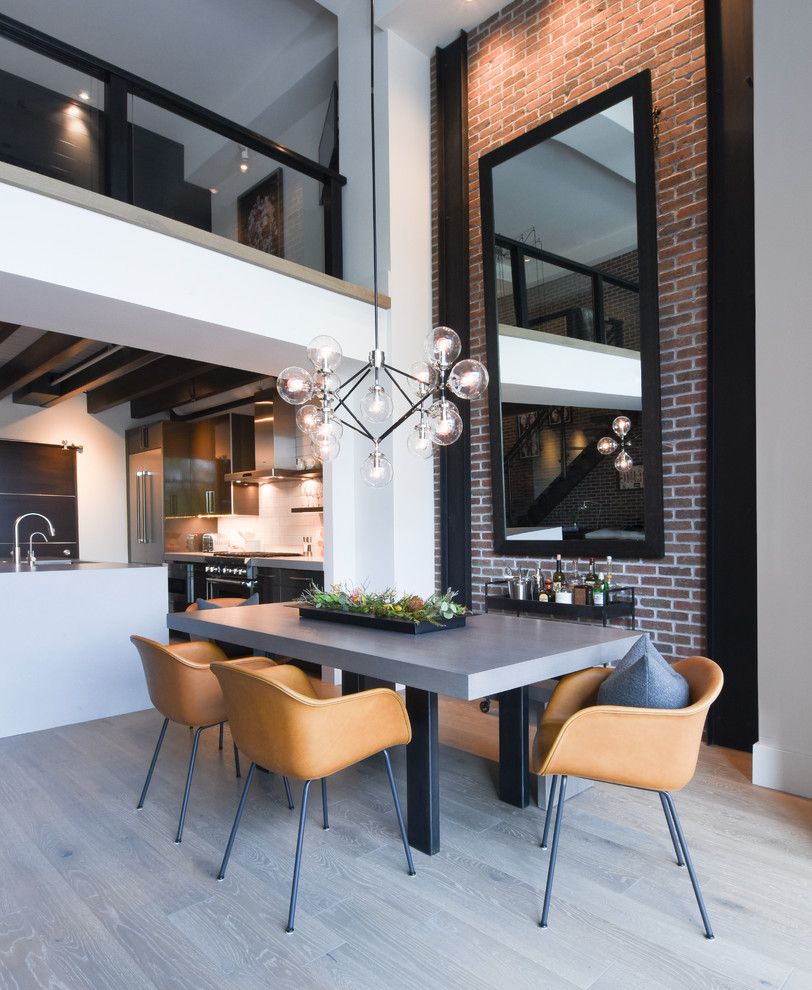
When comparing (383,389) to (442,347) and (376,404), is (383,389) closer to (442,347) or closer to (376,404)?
(376,404)

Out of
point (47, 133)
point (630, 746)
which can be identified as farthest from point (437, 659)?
point (47, 133)

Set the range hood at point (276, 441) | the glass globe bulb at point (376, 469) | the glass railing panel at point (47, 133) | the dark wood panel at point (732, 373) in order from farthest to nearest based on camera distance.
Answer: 1. the range hood at point (276, 441)
2. the glass railing panel at point (47, 133)
3. the dark wood panel at point (732, 373)
4. the glass globe bulb at point (376, 469)

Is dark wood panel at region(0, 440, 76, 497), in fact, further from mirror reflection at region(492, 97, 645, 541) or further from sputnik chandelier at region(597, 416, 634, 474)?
sputnik chandelier at region(597, 416, 634, 474)

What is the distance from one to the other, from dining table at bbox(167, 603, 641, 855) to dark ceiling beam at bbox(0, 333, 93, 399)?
3.43 m

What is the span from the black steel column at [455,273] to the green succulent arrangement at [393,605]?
1.82 meters

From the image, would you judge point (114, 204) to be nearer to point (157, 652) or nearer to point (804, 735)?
point (157, 652)

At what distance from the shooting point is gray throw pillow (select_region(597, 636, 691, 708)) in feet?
7.33

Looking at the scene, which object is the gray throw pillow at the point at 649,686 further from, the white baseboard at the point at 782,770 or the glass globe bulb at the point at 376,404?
the glass globe bulb at the point at 376,404

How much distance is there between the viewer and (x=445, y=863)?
2.47 metres

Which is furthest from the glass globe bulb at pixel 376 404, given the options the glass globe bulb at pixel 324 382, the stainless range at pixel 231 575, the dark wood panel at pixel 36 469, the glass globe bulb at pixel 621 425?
the dark wood panel at pixel 36 469

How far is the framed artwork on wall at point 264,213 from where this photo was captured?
19.0 ft

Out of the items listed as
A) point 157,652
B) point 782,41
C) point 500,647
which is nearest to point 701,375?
point 782,41

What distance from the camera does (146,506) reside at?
8570mm

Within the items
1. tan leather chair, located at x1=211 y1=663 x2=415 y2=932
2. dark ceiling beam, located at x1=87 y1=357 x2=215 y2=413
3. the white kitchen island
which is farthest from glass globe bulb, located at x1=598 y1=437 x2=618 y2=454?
dark ceiling beam, located at x1=87 y1=357 x2=215 y2=413
